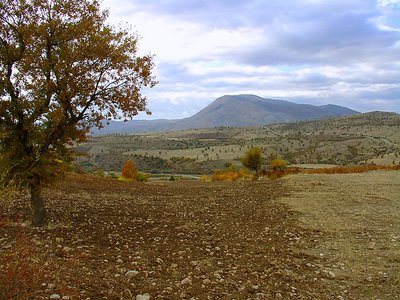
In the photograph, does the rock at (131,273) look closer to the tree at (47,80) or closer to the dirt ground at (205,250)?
the dirt ground at (205,250)

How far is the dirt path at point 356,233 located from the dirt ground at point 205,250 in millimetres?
39

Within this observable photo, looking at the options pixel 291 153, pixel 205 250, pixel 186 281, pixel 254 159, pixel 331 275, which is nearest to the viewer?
pixel 186 281

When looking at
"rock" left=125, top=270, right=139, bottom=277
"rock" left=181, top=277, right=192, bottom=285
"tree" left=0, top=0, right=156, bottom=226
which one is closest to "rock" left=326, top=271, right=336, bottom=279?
"rock" left=181, top=277, right=192, bottom=285

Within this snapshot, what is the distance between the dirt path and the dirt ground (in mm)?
39

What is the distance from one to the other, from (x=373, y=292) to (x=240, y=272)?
8.77 ft

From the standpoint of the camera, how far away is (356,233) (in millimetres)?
12484

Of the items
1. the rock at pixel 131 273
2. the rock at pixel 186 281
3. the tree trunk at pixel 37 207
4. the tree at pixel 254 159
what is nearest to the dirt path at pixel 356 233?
the rock at pixel 186 281

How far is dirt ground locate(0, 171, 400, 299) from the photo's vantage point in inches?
290

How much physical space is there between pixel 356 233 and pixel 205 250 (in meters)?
5.26

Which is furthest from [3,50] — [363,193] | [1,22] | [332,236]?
[363,193]

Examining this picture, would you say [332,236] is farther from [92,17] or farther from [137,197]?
[137,197]

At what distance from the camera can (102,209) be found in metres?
15.9

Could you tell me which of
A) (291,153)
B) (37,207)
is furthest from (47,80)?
(291,153)

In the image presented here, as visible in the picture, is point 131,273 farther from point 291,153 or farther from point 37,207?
point 291,153
